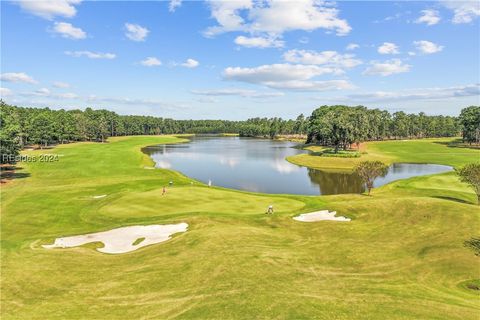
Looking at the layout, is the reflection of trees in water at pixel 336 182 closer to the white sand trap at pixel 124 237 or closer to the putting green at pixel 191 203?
the putting green at pixel 191 203

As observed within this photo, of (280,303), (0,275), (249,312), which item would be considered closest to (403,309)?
(280,303)

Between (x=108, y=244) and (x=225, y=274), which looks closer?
(x=225, y=274)

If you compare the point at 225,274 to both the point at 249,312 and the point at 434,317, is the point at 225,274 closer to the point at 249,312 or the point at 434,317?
the point at 249,312

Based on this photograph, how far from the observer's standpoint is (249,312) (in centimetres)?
1596

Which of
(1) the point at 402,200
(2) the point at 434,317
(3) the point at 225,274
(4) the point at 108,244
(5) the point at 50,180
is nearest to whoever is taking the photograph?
(2) the point at 434,317

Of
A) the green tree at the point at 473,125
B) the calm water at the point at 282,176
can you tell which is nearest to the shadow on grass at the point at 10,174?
the calm water at the point at 282,176

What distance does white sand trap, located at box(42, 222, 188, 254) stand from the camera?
29188mm

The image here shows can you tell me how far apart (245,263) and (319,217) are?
Result: 603 inches

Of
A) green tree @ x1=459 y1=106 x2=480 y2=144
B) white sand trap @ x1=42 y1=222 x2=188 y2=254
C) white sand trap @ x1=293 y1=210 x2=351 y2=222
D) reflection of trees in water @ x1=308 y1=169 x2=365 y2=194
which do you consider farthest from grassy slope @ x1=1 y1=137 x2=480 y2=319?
green tree @ x1=459 y1=106 x2=480 y2=144

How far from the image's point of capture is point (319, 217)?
35969mm

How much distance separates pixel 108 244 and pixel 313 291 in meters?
18.8

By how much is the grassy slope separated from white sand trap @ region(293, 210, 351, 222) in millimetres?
Answer: 1275

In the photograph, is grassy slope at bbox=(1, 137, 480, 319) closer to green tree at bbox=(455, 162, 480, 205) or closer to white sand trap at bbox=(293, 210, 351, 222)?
white sand trap at bbox=(293, 210, 351, 222)

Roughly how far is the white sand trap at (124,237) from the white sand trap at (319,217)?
11.9 m
